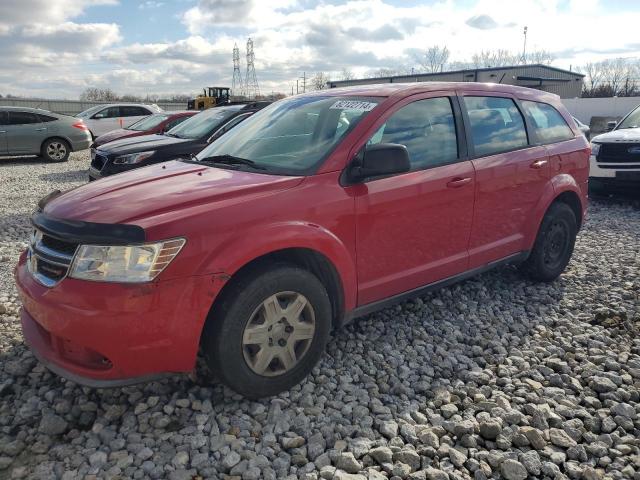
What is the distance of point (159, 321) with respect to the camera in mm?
2482

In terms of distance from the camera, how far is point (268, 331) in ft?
9.34

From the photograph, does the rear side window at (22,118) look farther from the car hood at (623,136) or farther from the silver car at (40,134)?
the car hood at (623,136)

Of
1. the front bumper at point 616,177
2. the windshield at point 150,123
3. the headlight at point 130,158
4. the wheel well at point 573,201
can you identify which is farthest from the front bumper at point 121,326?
the windshield at point 150,123

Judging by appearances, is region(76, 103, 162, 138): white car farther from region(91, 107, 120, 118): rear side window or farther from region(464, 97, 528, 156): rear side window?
region(464, 97, 528, 156): rear side window

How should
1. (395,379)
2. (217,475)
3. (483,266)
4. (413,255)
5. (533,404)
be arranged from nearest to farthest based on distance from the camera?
(217,475)
(533,404)
(395,379)
(413,255)
(483,266)

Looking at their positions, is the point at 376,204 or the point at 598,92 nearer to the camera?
the point at 376,204

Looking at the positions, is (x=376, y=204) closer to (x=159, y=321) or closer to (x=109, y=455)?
(x=159, y=321)

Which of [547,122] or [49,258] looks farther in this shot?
[547,122]

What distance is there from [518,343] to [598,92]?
4358cm

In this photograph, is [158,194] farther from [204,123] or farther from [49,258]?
[204,123]

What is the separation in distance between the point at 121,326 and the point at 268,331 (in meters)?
0.78

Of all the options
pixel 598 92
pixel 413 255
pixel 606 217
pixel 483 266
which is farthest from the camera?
pixel 598 92

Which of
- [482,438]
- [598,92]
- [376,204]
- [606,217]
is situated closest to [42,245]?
[376,204]

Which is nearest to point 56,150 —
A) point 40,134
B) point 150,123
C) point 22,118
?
point 40,134
